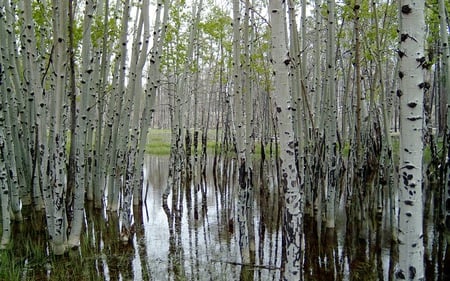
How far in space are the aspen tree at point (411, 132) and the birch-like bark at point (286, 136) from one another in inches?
28.4

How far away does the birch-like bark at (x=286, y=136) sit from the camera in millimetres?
2775

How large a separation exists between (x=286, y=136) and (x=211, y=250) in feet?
10.2

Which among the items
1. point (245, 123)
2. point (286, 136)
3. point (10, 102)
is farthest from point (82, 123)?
point (286, 136)

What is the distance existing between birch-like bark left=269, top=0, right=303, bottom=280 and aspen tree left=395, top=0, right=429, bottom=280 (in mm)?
722

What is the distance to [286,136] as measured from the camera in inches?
110

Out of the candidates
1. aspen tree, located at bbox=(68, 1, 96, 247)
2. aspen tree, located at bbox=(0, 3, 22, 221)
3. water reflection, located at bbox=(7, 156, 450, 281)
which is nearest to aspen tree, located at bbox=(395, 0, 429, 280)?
water reflection, located at bbox=(7, 156, 450, 281)

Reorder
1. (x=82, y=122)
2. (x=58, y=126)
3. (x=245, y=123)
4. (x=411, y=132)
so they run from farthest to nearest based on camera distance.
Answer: (x=245, y=123) < (x=82, y=122) < (x=58, y=126) < (x=411, y=132)

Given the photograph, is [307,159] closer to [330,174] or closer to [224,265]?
[330,174]

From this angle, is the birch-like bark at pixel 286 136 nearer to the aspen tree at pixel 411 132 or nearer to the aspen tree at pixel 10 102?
the aspen tree at pixel 411 132

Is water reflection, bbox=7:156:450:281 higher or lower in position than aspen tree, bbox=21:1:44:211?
lower

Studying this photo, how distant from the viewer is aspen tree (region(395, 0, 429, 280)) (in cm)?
235

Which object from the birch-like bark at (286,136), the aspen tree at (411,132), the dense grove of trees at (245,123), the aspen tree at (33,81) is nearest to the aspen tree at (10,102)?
the dense grove of trees at (245,123)

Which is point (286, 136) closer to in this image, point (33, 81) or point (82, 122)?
point (82, 122)

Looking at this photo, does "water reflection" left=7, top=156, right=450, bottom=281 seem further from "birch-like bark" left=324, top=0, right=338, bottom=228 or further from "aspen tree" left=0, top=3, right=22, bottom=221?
"aspen tree" left=0, top=3, right=22, bottom=221
